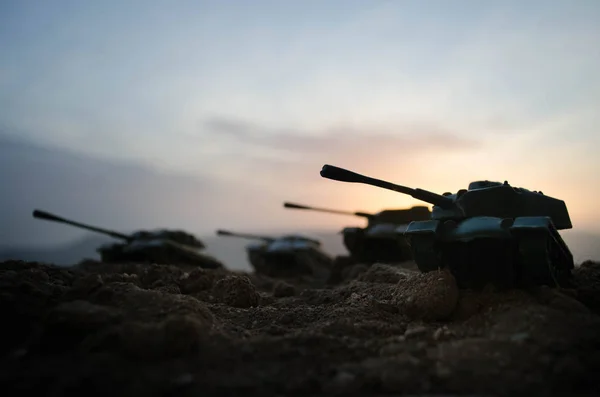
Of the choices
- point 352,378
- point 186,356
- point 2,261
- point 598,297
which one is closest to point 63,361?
point 186,356

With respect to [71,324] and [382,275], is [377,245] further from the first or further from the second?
[71,324]

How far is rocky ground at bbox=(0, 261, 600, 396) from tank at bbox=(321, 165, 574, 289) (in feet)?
0.92

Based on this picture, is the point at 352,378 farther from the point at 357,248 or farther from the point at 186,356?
the point at 357,248

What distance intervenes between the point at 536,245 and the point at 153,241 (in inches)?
475

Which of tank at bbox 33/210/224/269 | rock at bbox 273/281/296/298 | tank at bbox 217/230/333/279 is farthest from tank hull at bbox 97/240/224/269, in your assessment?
rock at bbox 273/281/296/298

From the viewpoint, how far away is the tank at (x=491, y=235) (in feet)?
17.4

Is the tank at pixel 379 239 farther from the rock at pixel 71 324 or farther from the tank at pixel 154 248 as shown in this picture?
the rock at pixel 71 324

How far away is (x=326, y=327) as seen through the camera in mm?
4918

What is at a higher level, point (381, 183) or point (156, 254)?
point (381, 183)

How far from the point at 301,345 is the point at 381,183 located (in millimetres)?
3219

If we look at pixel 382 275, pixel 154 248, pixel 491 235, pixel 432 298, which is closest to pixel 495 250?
pixel 491 235

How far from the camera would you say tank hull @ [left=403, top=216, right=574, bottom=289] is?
17.1ft

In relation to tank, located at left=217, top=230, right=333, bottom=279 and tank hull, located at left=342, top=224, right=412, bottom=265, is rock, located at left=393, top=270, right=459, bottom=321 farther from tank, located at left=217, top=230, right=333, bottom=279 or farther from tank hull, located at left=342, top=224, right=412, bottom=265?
tank, located at left=217, top=230, right=333, bottom=279

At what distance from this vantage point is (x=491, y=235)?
541 cm
